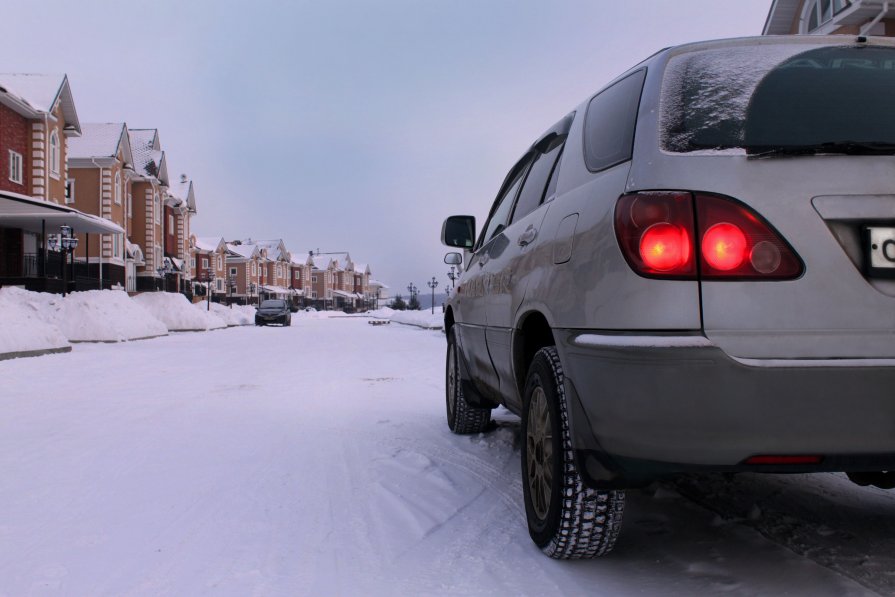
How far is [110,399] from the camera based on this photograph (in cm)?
680

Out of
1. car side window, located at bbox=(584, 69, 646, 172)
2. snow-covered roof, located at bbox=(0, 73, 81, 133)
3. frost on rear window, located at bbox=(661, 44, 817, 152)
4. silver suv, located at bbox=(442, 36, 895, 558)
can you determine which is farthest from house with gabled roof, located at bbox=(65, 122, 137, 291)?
frost on rear window, located at bbox=(661, 44, 817, 152)

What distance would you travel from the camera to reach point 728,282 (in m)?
1.89

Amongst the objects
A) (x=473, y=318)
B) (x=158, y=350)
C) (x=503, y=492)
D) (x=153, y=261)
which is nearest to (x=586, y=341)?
(x=503, y=492)

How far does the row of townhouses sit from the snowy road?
1603 centimetres

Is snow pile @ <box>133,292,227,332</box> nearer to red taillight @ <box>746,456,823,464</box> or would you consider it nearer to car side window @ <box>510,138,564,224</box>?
car side window @ <box>510,138,564,224</box>

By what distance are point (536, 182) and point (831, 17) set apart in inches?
682

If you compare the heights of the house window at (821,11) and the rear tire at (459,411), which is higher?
the house window at (821,11)

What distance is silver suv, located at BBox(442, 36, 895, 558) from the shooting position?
183 centimetres

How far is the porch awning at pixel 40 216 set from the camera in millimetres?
17469

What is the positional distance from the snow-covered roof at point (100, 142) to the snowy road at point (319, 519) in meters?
29.2

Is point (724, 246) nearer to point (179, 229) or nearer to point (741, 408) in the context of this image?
point (741, 408)

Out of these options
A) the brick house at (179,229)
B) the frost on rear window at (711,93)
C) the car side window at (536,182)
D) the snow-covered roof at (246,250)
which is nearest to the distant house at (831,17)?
the car side window at (536,182)

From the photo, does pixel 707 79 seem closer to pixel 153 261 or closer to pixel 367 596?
pixel 367 596

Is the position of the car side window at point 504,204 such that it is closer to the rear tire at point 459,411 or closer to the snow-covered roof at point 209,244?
the rear tire at point 459,411
